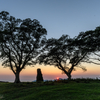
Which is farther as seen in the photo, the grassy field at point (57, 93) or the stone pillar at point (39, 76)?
the stone pillar at point (39, 76)

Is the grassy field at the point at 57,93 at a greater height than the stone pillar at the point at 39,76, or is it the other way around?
the stone pillar at the point at 39,76

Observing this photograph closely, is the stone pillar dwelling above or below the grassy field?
above

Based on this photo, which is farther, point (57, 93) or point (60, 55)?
point (60, 55)

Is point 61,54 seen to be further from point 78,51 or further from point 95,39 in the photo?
point 95,39

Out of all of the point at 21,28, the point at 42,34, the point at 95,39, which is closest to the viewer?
the point at 95,39

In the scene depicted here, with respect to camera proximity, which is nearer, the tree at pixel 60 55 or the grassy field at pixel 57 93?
the grassy field at pixel 57 93

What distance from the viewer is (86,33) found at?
28.1 metres

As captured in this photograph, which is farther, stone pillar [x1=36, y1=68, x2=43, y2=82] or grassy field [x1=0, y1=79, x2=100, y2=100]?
stone pillar [x1=36, y1=68, x2=43, y2=82]

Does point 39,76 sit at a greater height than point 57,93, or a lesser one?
greater

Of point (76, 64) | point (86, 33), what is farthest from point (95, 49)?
point (76, 64)

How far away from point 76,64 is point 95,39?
34.2 feet

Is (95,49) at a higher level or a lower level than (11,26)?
lower

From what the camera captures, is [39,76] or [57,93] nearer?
[57,93]

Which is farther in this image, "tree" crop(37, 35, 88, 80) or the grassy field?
"tree" crop(37, 35, 88, 80)
